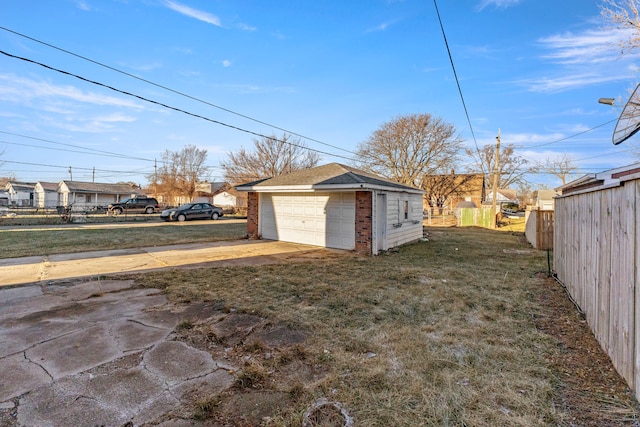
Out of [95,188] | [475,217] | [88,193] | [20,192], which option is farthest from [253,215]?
[20,192]

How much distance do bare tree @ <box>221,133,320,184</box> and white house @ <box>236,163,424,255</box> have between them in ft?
66.0

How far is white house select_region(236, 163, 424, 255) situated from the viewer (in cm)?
909

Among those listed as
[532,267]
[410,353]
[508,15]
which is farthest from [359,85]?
[410,353]

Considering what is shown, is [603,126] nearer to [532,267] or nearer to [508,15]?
[508,15]

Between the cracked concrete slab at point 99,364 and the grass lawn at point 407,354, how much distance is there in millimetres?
260

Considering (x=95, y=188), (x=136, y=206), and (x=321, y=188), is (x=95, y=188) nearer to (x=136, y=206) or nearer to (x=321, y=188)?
(x=136, y=206)

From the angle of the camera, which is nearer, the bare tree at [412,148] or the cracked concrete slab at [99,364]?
the cracked concrete slab at [99,364]

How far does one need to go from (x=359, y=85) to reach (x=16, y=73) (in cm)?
1217

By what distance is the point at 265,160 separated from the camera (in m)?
31.7

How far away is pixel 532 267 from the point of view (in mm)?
7352

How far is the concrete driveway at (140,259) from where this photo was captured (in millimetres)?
6292

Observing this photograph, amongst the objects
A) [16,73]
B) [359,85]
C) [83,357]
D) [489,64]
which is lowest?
[83,357]

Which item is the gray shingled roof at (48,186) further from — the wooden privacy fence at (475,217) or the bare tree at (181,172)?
the wooden privacy fence at (475,217)

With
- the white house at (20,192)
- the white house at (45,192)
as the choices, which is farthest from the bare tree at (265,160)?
the white house at (20,192)
